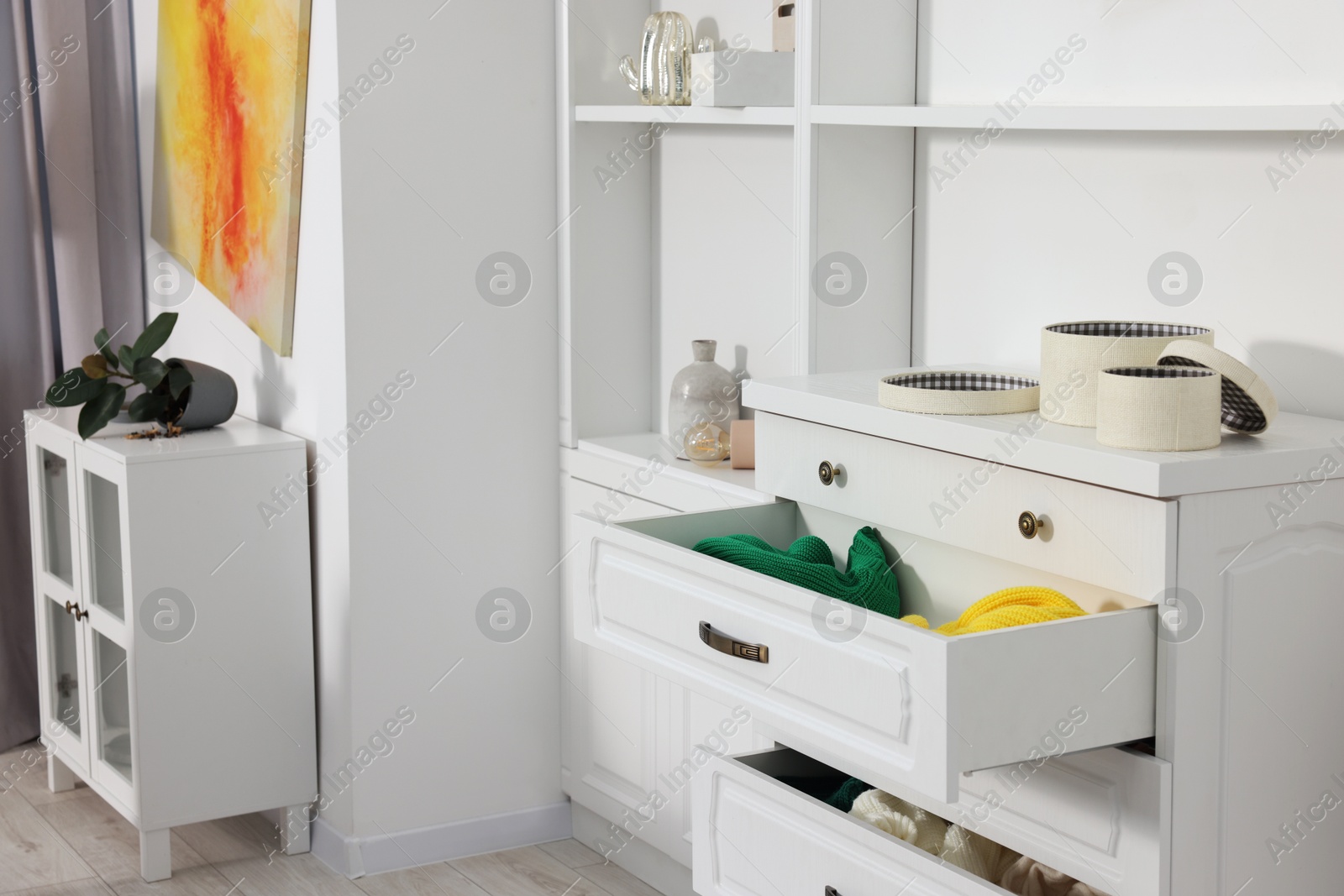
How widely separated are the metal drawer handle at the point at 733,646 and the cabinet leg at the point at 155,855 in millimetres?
1495

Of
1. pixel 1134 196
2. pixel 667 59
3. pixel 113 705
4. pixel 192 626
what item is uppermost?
pixel 667 59

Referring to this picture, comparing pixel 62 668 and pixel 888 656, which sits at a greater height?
pixel 888 656

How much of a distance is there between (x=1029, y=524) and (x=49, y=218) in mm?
2635

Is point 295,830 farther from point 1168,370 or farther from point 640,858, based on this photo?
point 1168,370

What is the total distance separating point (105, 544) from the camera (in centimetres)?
266

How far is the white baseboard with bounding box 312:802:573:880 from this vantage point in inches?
104

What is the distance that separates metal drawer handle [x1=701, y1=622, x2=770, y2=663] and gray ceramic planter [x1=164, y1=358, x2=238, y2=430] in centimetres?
152

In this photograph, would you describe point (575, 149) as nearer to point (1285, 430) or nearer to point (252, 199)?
point (252, 199)

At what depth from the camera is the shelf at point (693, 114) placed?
6.98 ft

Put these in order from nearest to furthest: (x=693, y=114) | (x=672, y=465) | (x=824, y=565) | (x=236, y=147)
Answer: (x=824, y=565) < (x=693, y=114) < (x=672, y=465) < (x=236, y=147)

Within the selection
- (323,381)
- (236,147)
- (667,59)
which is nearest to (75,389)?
(323,381)

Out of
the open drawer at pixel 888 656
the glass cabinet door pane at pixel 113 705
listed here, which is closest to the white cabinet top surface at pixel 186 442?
the glass cabinet door pane at pixel 113 705

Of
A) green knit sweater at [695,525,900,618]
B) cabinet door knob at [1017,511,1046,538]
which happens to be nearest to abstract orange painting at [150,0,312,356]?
green knit sweater at [695,525,900,618]

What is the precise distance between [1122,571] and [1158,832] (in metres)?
0.24
